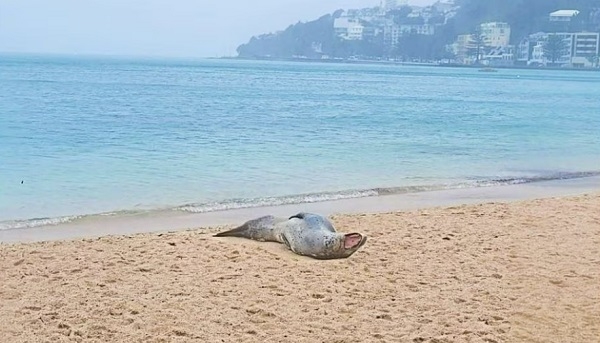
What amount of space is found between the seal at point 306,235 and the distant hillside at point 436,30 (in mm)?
145483

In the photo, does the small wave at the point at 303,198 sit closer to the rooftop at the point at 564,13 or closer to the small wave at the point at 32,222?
the small wave at the point at 32,222

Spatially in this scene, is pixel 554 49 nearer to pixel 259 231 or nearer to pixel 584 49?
pixel 584 49

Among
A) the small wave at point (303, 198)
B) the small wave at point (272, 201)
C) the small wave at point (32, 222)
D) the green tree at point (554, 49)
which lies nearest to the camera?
the small wave at point (32, 222)

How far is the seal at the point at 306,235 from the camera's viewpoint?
737 cm

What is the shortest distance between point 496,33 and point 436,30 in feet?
63.1

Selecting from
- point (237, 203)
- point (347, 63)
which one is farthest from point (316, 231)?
point (347, 63)

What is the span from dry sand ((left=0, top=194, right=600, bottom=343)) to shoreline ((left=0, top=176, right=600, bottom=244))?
1.06 m

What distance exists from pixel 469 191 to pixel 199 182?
500 cm

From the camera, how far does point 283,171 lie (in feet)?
52.0

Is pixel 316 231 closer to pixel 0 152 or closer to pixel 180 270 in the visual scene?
pixel 180 270

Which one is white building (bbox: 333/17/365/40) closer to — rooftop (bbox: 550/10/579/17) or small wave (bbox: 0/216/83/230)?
rooftop (bbox: 550/10/579/17)

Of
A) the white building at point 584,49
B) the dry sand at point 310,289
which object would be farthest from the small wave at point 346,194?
the white building at point 584,49

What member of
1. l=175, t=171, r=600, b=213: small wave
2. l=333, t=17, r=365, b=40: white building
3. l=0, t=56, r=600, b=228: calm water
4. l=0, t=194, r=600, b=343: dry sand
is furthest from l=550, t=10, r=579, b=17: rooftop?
l=0, t=194, r=600, b=343: dry sand

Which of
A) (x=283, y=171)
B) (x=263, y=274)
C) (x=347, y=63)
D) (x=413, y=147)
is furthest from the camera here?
(x=347, y=63)
